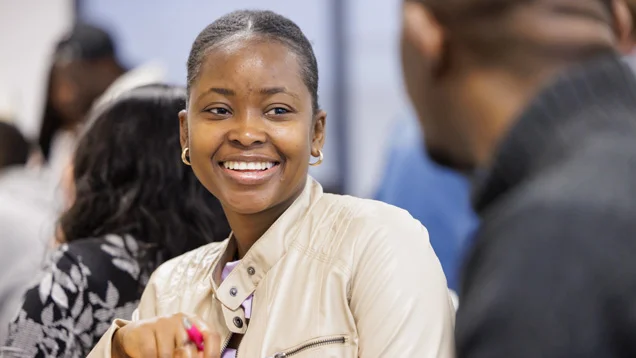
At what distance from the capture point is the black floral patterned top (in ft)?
6.27

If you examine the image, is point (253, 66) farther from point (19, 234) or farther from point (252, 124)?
point (19, 234)

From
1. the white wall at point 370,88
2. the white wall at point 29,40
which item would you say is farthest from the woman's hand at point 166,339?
the white wall at point 29,40

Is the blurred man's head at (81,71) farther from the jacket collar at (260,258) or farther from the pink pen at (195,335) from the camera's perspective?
the pink pen at (195,335)

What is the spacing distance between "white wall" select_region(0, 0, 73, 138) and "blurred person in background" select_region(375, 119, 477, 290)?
173 inches

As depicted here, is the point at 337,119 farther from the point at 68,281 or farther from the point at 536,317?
the point at 536,317

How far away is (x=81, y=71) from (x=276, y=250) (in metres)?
2.87

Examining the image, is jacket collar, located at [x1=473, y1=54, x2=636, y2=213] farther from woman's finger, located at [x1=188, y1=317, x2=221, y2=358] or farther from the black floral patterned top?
the black floral patterned top

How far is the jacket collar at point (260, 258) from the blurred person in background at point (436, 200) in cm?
108

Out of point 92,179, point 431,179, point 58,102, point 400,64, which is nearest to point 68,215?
point 92,179

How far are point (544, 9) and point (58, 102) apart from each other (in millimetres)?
3577

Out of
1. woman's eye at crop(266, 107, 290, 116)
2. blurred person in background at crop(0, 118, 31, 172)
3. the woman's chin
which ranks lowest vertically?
blurred person in background at crop(0, 118, 31, 172)

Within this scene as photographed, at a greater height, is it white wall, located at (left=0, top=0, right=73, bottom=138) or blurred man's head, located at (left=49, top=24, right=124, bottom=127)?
blurred man's head, located at (left=49, top=24, right=124, bottom=127)

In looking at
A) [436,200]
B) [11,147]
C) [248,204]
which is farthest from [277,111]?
[11,147]

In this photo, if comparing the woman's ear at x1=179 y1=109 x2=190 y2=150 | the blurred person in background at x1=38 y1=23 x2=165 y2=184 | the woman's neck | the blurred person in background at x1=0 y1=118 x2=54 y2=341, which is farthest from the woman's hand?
the blurred person in background at x1=38 y1=23 x2=165 y2=184
